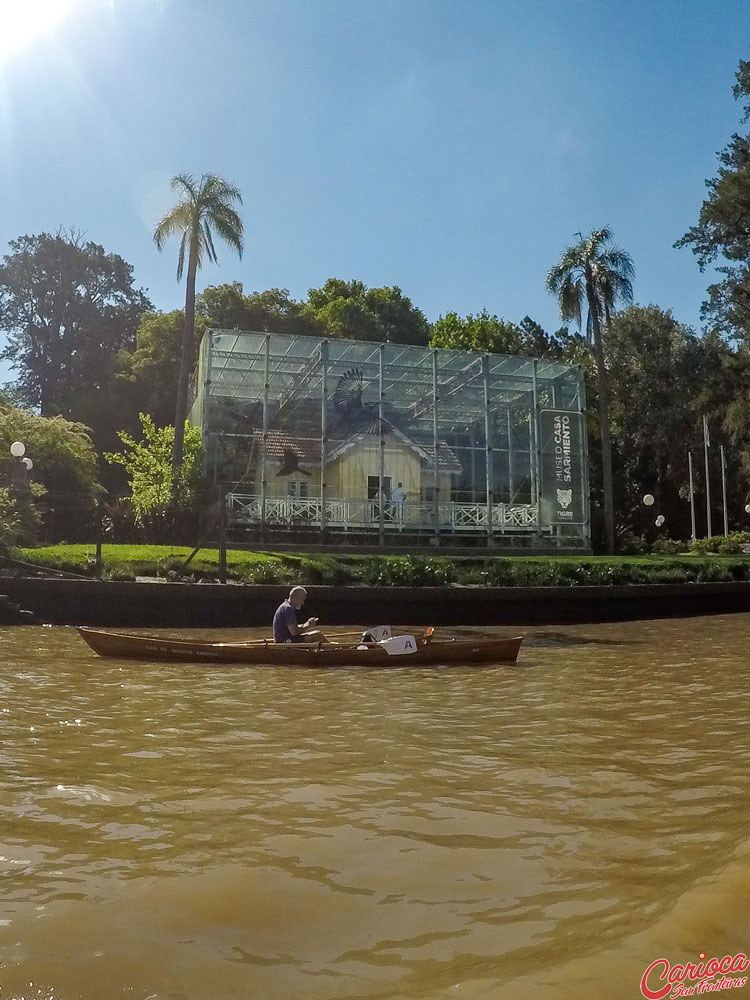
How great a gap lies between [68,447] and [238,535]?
6.63 metres

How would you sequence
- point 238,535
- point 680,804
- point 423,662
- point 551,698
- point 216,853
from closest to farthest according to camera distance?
point 216,853 → point 680,804 → point 551,698 → point 423,662 → point 238,535

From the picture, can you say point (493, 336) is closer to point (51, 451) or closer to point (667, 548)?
point (667, 548)

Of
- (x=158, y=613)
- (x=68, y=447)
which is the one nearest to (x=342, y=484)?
(x=68, y=447)

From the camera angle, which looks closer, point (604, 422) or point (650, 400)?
point (604, 422)

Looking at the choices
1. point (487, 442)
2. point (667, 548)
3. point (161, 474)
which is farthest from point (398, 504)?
point (667, 548)

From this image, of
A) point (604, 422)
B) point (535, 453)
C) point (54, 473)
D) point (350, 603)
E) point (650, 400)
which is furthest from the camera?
point (650, 400)

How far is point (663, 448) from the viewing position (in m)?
51.7

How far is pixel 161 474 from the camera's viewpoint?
96.4 feet

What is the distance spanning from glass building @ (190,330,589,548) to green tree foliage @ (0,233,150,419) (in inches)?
1181

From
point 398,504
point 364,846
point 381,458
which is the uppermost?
point 381,458

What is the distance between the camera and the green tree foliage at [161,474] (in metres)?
26.6

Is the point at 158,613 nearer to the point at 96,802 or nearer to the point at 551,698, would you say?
the point at 551,698

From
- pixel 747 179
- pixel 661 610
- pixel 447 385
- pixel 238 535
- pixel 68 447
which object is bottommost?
pixel 661 610

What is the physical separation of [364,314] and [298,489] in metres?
28.3
